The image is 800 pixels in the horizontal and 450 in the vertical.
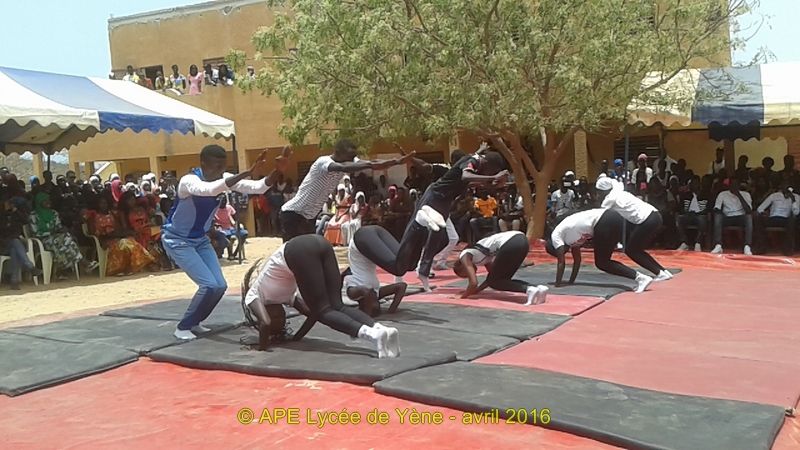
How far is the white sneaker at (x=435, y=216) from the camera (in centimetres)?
643

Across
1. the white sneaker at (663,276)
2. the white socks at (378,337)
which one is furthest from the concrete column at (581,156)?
the white socks at (378,337)

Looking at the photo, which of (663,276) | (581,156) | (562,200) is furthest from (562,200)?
(663,276)

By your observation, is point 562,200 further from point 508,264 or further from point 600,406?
point 600,406

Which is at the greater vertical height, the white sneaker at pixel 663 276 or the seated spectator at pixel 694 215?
the seated spectator at pixel 694 215

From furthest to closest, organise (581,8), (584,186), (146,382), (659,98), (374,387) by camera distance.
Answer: (584,186)
(659,98)
(581,8)
(146,382)
(374,387)

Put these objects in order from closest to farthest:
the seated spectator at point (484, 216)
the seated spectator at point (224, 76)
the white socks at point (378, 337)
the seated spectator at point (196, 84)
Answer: the white socks at point (378, 337), the seated spectator at point (484, 216), the seated spectator at point (224, 76), the seated spectator at point (196, 84)

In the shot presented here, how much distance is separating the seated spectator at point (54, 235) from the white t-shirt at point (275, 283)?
648 centimetres

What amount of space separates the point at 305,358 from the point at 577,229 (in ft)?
12.3

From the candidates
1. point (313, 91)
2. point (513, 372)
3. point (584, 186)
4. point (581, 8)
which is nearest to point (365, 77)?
point (313, 91)

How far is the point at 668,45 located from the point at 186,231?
7.21 m

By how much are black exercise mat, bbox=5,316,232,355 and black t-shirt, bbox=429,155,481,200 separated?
2.19m

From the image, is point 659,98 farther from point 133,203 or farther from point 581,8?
point 133,203

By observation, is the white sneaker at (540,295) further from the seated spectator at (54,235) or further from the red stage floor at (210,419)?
the seated spectator at (54,235)

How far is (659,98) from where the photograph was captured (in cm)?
1043
